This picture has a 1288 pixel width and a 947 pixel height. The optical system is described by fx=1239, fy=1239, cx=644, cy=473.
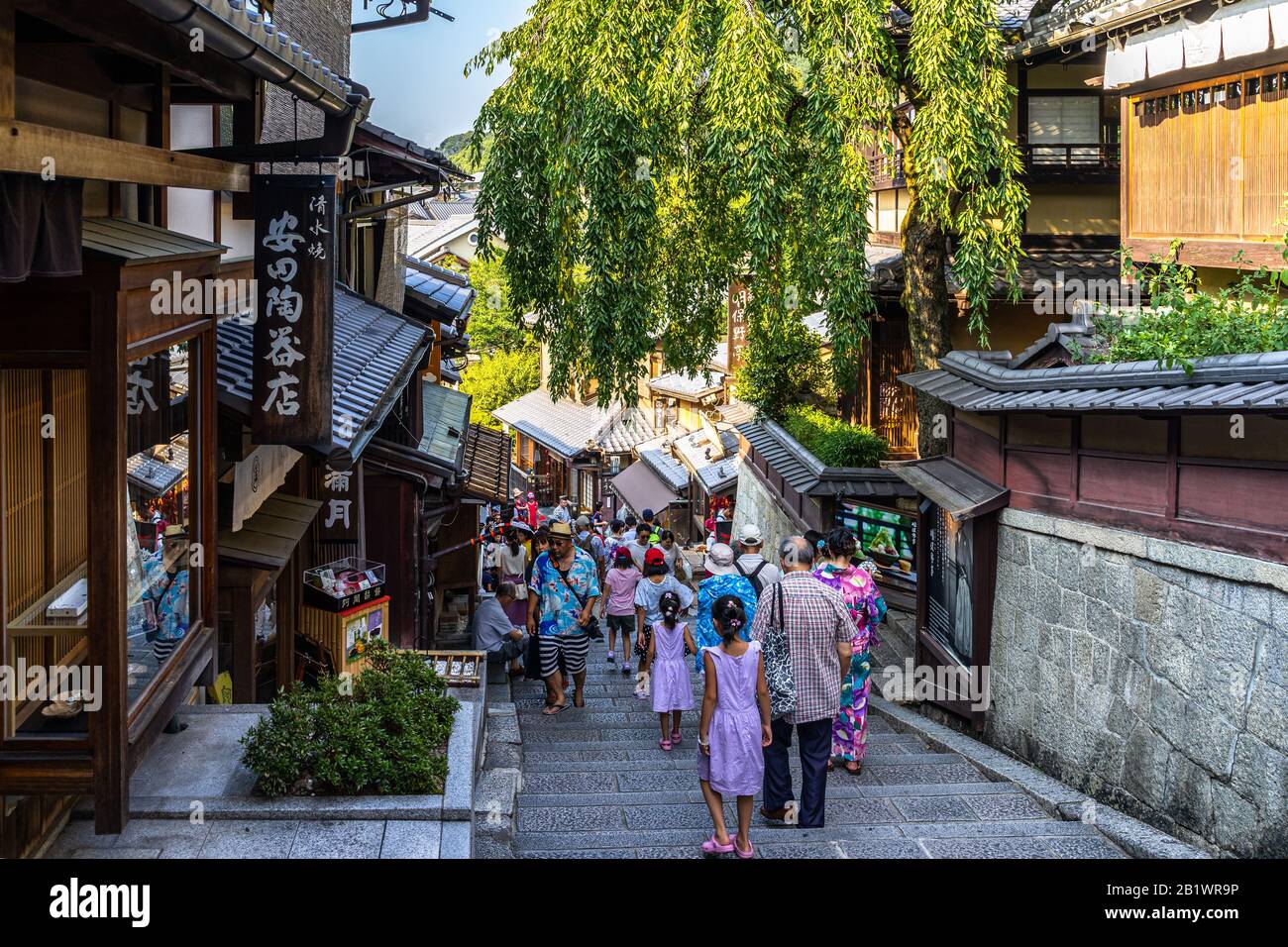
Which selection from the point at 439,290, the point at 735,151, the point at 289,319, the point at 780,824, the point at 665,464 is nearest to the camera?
the point at 289,319

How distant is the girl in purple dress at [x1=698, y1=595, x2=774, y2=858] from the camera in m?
7.25

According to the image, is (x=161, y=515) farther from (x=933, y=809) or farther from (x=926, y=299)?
(x=926, y=299)

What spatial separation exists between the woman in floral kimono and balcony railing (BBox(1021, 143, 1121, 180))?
421 inches

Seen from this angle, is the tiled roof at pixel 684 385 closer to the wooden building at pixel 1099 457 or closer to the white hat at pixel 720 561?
the wooden building at pixel 1099 457

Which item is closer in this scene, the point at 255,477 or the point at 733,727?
the point at 733,727

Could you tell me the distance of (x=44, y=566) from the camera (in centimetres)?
557

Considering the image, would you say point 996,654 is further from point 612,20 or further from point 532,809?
point 612,20

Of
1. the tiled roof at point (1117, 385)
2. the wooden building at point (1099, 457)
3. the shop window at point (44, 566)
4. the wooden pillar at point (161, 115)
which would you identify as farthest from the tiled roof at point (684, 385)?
the shop window at point (44, 566)

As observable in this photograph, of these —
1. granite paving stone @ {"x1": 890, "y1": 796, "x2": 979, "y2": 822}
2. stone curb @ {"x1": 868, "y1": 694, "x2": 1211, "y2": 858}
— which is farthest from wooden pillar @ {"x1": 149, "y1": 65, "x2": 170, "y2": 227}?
stone curb @ {"x1": 868, "y1": 694, "x2": 1211, "y2": 858}

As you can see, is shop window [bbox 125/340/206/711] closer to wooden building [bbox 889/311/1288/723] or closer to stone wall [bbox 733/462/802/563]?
wooden building [bbox 889/311/1288/723]

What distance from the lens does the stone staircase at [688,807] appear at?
7402 millimetres

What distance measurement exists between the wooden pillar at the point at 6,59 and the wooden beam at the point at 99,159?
5.9 inches

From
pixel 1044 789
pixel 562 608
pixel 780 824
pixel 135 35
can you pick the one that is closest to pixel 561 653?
pixel 562 608

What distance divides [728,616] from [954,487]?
520 cm
